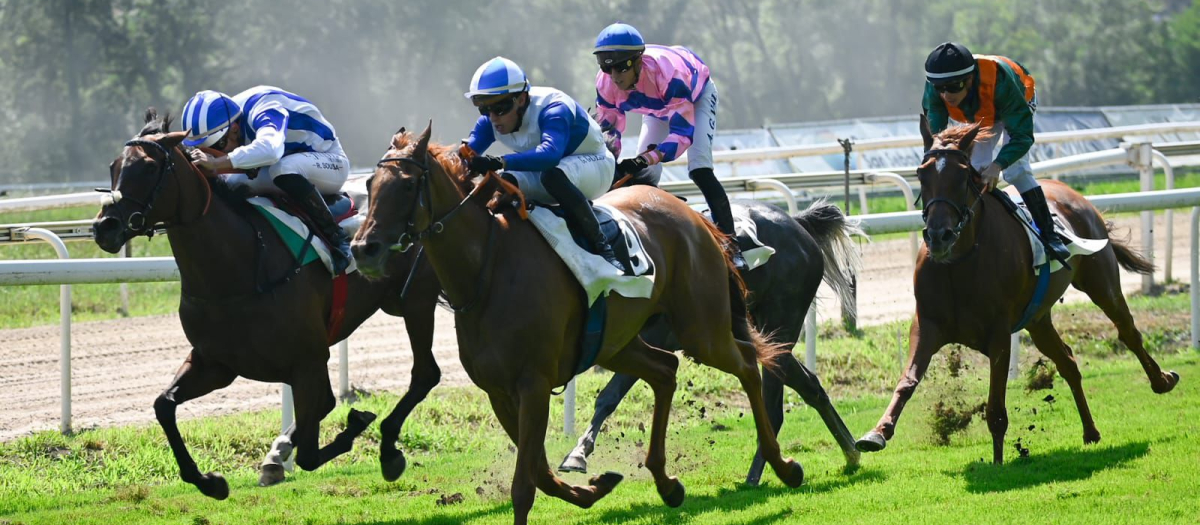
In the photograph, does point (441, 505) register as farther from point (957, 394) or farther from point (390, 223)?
point (957, 394)

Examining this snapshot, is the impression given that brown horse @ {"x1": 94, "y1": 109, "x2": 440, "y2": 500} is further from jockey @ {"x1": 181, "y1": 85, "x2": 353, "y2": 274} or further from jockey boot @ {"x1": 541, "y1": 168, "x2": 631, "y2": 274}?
jockey boot @ {"x1": 541, "y1": 168, "x2": 631, "y2": 274}

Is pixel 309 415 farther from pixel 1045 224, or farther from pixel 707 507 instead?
pixel 1045 224

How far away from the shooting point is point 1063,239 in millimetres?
7516

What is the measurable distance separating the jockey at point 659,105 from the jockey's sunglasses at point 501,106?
139 centimetres

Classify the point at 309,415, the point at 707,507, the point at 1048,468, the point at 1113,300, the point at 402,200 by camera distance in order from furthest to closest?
the point at 1113,300 → the point at 1048,468 → the point at 309,415 → the point at 707,507 → the point at 402,200

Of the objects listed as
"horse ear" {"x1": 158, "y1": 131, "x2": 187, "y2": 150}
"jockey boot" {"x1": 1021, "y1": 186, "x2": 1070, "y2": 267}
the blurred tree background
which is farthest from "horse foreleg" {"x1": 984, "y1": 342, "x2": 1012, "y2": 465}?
the blurred tree background

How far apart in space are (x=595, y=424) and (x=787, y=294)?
138 centimetres

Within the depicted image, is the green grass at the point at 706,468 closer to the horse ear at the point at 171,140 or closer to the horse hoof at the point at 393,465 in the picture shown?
the horse hoof at the point at 393,465

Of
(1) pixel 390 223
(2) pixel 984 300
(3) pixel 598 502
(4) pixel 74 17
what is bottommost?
(3) pixel 598 502

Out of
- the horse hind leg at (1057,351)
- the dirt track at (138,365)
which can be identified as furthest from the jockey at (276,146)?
the horse hind leg at (1057,351)

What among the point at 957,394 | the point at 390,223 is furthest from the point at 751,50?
the point at 390,223

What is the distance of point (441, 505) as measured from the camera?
21.6ft

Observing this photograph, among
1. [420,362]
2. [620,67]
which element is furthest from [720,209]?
[420,362]

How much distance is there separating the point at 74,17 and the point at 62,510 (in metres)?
31.1
